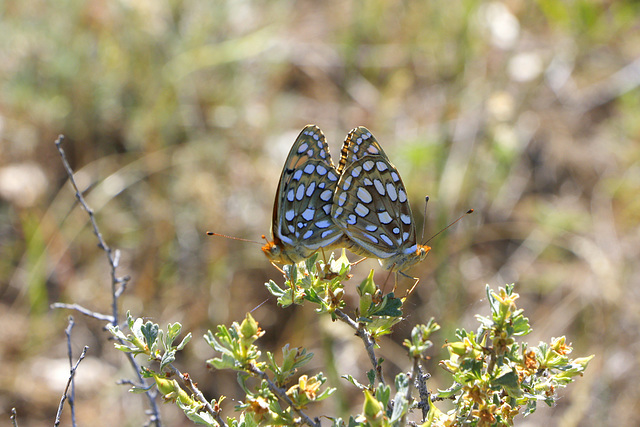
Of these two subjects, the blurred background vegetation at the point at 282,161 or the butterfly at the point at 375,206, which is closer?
the butterfly at the point at 375,206

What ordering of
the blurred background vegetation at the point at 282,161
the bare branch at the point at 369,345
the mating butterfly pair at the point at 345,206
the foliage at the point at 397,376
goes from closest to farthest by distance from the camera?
1. the foliage at the point at 397,376
2. the bare branch at the point at 369,345
3. the mating butterfly pair at the point at 345,206
4. the blurred background vegetation at the point at 282,161

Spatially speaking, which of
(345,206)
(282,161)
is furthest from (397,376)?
(282,161)

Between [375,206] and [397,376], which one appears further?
[375,206]

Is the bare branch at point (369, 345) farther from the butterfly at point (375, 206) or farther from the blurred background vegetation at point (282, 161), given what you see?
the blurred background vegetation at point (282, 161)

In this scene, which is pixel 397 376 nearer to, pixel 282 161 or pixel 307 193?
pixel 307 193

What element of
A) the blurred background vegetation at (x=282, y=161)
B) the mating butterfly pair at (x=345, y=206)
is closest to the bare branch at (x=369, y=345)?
the mating butterfly pair at (x=345, y=206)

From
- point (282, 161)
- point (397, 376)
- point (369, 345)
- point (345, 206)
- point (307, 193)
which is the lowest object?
point (397, 376)

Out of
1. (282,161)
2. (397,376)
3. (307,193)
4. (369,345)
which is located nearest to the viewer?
(397,376)

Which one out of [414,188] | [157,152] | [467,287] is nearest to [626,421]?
[467,287]

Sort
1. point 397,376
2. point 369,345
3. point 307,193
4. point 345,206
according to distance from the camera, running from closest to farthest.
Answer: point 397,376 → point 369,345 → point 345,206 → point 307,193
